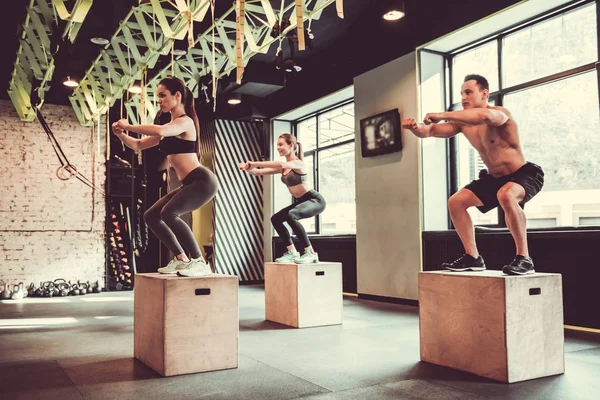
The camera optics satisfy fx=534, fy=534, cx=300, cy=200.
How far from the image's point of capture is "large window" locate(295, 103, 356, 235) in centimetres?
866

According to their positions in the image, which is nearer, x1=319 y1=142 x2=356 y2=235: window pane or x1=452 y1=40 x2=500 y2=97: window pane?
x1=452 y1=40 x2=500 y2=97: window pane

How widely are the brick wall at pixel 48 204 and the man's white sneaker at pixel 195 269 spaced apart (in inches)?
237

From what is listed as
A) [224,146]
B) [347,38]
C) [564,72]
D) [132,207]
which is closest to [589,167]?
[564,72]

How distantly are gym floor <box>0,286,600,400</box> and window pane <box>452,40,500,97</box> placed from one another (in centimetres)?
293

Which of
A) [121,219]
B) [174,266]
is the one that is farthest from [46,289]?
[174,266]

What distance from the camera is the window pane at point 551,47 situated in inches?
200

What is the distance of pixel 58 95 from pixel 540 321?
8851 millimetres

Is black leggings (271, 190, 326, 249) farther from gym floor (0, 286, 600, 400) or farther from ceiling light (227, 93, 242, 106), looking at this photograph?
ceiling light (227, 93, 242, 106)

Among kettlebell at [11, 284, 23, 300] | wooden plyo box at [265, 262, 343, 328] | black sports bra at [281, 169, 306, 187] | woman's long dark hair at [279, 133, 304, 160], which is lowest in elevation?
kettlebell at [11, 284, 23, 300]

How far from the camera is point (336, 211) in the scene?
8984mm

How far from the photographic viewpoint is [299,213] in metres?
5.34

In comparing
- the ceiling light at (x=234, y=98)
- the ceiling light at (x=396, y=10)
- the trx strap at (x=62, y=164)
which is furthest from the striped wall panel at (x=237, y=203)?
the ceiling light at (x=396, y=10)

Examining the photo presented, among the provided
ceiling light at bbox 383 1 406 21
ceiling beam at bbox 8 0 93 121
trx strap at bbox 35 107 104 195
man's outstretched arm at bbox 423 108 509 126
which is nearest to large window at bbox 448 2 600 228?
ceiling light at bbox 383 1 406 21

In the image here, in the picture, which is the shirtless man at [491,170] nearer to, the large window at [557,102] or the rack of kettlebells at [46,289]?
the large window at [557,102]
